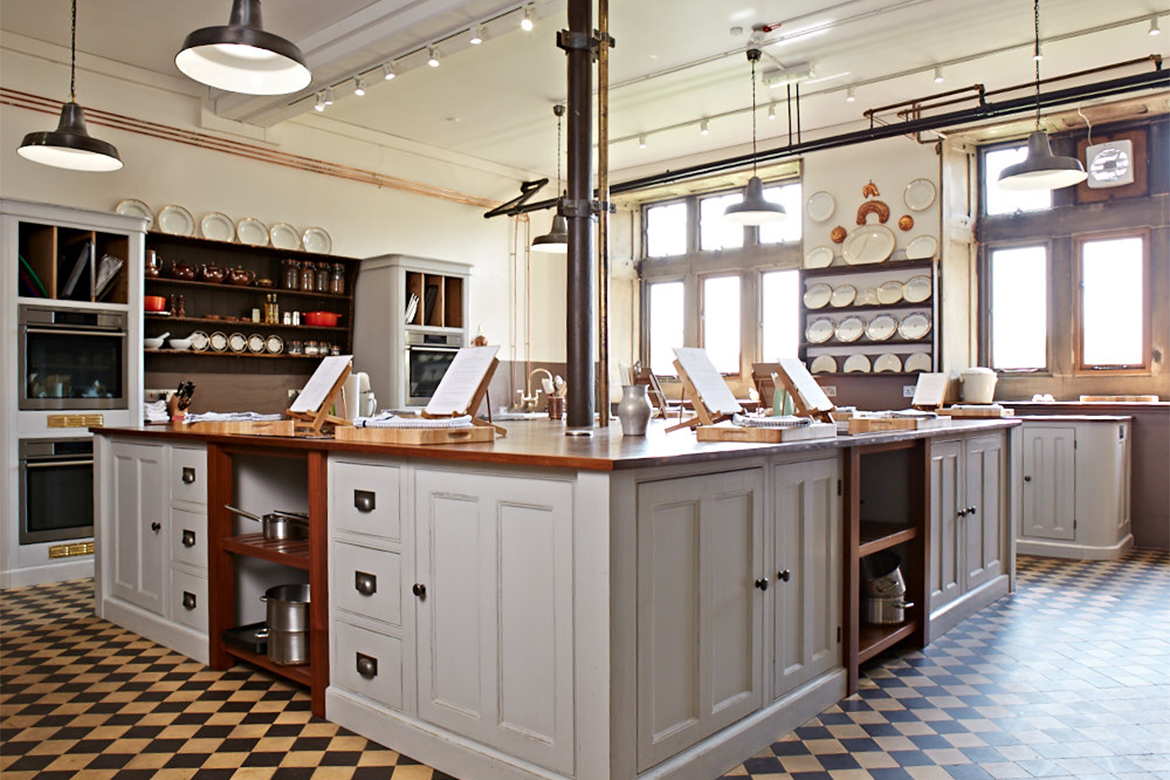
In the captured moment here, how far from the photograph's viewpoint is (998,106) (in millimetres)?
6648

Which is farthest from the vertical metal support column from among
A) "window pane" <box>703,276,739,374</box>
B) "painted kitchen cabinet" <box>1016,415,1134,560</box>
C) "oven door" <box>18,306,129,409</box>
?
"window pane" <box>703,276,739,374</box>

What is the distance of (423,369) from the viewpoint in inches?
340

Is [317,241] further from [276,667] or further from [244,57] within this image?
[276,667]

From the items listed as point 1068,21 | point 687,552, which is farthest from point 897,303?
point 687,552

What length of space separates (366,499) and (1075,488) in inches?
233

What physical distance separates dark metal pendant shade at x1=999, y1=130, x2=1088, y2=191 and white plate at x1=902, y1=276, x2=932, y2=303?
2471 mm

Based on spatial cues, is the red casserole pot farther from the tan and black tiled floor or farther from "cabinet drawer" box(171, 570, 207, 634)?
"cabinet drawer" box(171, 570, 207, 634)

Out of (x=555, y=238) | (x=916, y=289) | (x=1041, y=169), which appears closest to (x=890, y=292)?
(x=916, y=289)

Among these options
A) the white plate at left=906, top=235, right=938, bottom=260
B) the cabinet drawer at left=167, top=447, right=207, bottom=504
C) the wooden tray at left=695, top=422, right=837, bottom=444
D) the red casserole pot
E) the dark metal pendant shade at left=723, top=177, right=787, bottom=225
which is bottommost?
the cabinet drawer at left=167, top=447, right=207, bottom=504

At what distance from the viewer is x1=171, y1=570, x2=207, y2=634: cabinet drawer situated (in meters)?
3.92

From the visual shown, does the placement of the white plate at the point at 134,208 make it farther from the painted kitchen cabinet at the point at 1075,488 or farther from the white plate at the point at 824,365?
the painted kitchen cabinet at the point at 1075,488

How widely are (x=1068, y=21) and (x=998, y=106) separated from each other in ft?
2.48

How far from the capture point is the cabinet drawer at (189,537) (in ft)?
12.8

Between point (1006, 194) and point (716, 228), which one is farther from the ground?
point (716, 228)
